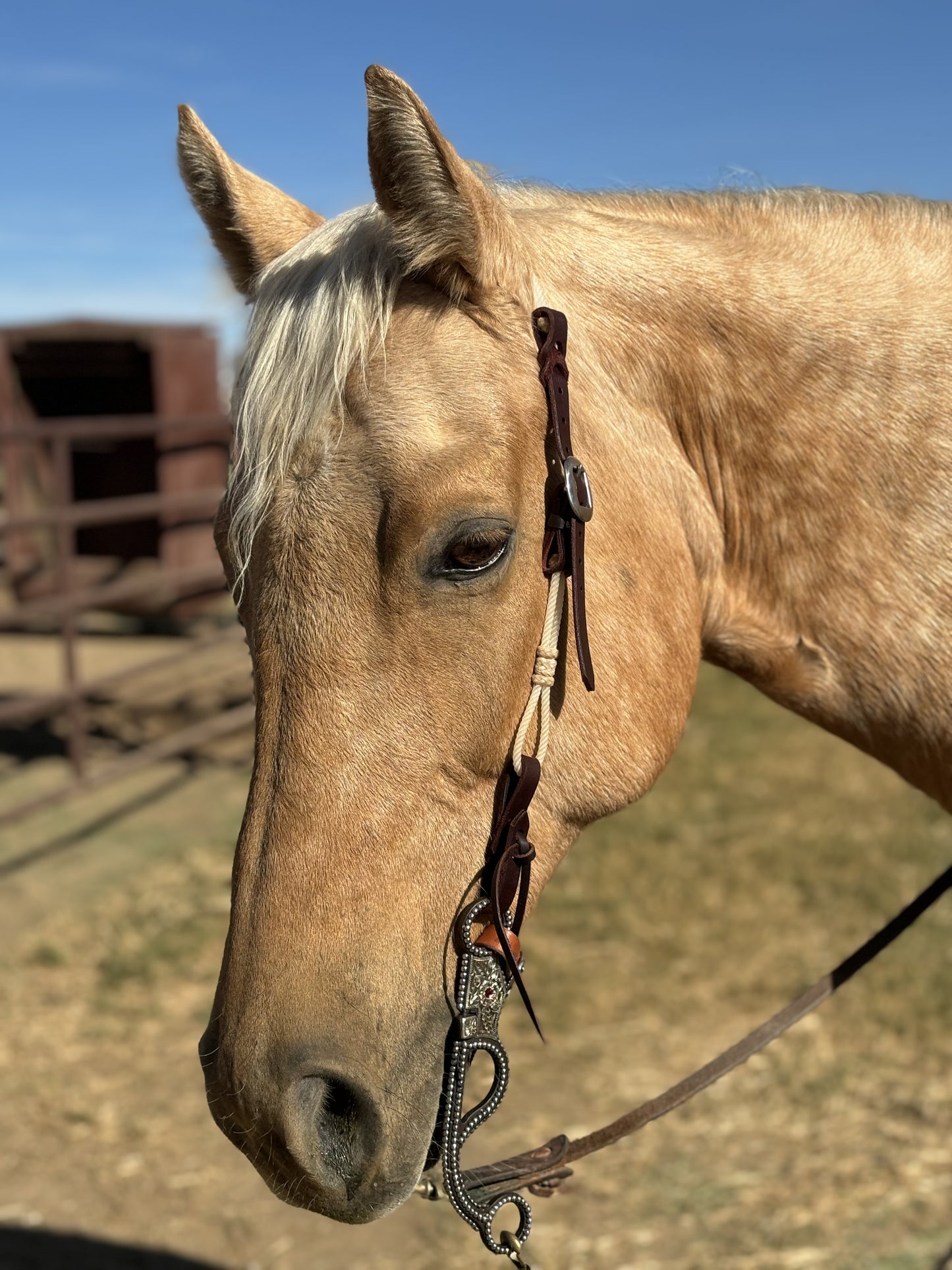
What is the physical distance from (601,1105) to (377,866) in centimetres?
278

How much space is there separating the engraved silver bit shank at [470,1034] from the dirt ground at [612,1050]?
1.43 meters

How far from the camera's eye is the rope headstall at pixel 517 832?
1430 mm

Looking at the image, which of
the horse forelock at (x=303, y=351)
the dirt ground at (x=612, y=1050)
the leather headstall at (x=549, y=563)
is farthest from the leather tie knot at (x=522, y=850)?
the dirt ground at (x=612, y=1050)

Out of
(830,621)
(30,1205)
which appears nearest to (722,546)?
(830,621)

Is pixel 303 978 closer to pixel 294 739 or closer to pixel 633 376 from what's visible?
pixel 294 739

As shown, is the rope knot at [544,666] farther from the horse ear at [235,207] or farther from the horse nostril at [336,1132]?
the horse ear at [235,207]

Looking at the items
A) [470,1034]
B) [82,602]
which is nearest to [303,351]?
[470,1034]

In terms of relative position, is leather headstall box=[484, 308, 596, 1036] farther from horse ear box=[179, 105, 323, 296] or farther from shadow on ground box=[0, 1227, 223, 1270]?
shadow on ground box=[0, 1227, 223, 1270]

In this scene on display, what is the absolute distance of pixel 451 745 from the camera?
1.42 m

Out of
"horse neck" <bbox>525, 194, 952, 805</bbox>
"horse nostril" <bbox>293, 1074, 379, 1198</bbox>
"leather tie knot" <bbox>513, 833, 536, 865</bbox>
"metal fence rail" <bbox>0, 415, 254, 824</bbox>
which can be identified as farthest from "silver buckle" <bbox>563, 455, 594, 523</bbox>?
"metal fence rail" <bbox>0, 415, 254, 824</bbox>

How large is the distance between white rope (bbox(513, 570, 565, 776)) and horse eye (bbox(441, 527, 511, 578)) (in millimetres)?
106

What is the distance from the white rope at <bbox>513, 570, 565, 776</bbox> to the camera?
1.48 metres

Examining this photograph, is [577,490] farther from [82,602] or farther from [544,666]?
[82,602]

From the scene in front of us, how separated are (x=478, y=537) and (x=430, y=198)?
44 cm
